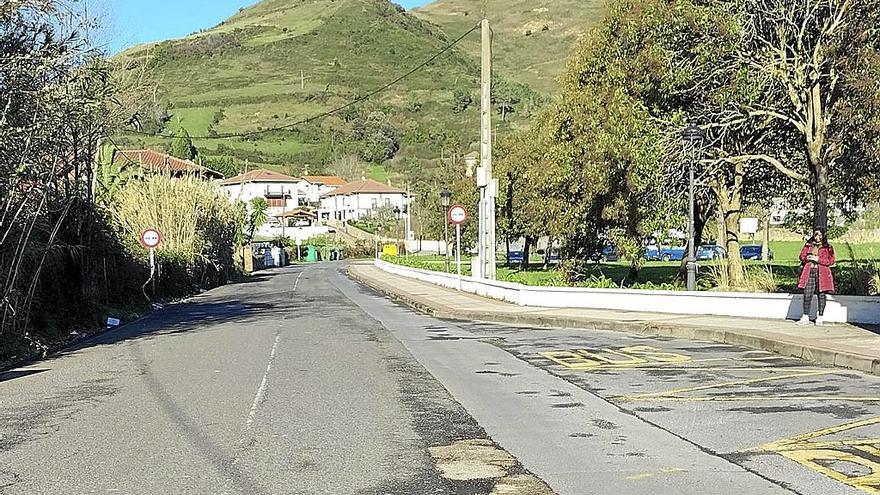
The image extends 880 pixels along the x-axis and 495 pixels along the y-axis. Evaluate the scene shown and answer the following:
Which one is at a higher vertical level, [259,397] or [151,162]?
[151,162]

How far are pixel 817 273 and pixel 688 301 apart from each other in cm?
483

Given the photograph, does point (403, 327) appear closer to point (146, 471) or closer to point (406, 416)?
point (406, 416)

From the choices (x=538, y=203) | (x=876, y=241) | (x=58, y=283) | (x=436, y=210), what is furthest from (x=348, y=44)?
(x=58, y=283)

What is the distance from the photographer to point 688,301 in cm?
2159

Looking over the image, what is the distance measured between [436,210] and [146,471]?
59606 mm

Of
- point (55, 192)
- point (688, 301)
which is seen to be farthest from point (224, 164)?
point (688, 301)

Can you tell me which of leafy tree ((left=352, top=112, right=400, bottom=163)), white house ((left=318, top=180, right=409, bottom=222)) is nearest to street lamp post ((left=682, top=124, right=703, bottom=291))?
white house ((left=318, top=180, right=409, bottom=222))

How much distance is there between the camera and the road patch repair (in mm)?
7715

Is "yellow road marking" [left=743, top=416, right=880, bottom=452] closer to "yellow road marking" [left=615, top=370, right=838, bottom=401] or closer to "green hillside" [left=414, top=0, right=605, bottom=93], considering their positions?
"yellow road marking" [left=615, top=370, right=838, bottom=401]

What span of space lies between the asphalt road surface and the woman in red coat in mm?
2148

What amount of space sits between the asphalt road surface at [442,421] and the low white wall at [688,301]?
290 cm

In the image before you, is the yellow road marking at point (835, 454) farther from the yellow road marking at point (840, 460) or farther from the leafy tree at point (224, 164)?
the leafy tree at point (224, 164)

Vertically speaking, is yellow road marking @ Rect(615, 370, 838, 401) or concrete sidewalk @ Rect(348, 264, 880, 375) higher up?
concrete sidewalk @ Rect(348, 264, 880, 375)

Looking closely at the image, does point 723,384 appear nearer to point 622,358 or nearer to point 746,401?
point 746,401
